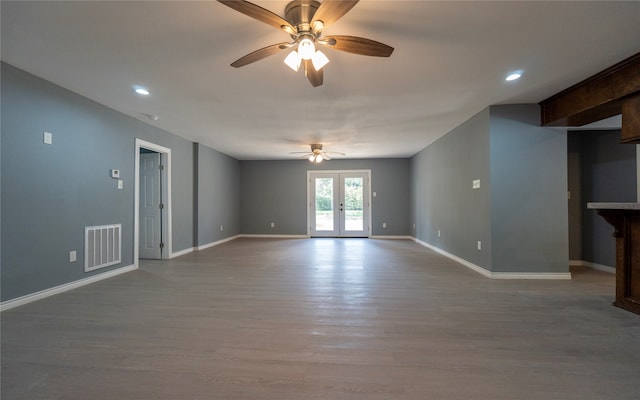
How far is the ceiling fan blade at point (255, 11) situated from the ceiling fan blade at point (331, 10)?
0.78 feet

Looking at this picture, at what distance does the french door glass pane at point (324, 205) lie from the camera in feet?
27.3

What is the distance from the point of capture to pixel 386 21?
1992 mm

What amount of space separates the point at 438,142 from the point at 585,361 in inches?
182

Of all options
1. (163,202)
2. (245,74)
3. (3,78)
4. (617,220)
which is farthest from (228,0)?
(163,202)

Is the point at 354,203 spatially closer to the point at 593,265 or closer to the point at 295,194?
the point at 295,194

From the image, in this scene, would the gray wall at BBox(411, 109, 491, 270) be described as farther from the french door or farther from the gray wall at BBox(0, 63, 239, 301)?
the gray wall at BBox(0, 63, 239, 301)

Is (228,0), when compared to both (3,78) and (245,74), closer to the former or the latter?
(245,74)

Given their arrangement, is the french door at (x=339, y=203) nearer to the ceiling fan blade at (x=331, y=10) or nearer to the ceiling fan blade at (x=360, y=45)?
the ceiling fan blade at (x=360, y=45)

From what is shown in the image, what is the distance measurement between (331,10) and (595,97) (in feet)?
10.5

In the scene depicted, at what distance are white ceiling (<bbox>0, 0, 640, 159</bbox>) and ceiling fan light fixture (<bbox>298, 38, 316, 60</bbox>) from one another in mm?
289

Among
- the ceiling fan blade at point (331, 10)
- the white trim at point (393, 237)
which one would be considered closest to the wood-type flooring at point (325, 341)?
the ceiling fan blade at point (331, 10)

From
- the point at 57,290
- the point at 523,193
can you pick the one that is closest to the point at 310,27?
the point at 523,193

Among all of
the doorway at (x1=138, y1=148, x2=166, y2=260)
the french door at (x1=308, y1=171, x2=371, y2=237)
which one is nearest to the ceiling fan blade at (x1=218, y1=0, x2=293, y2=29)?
the doorway at (x1=138, y1=148, x2=166, y2=260)

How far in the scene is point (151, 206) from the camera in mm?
5180
